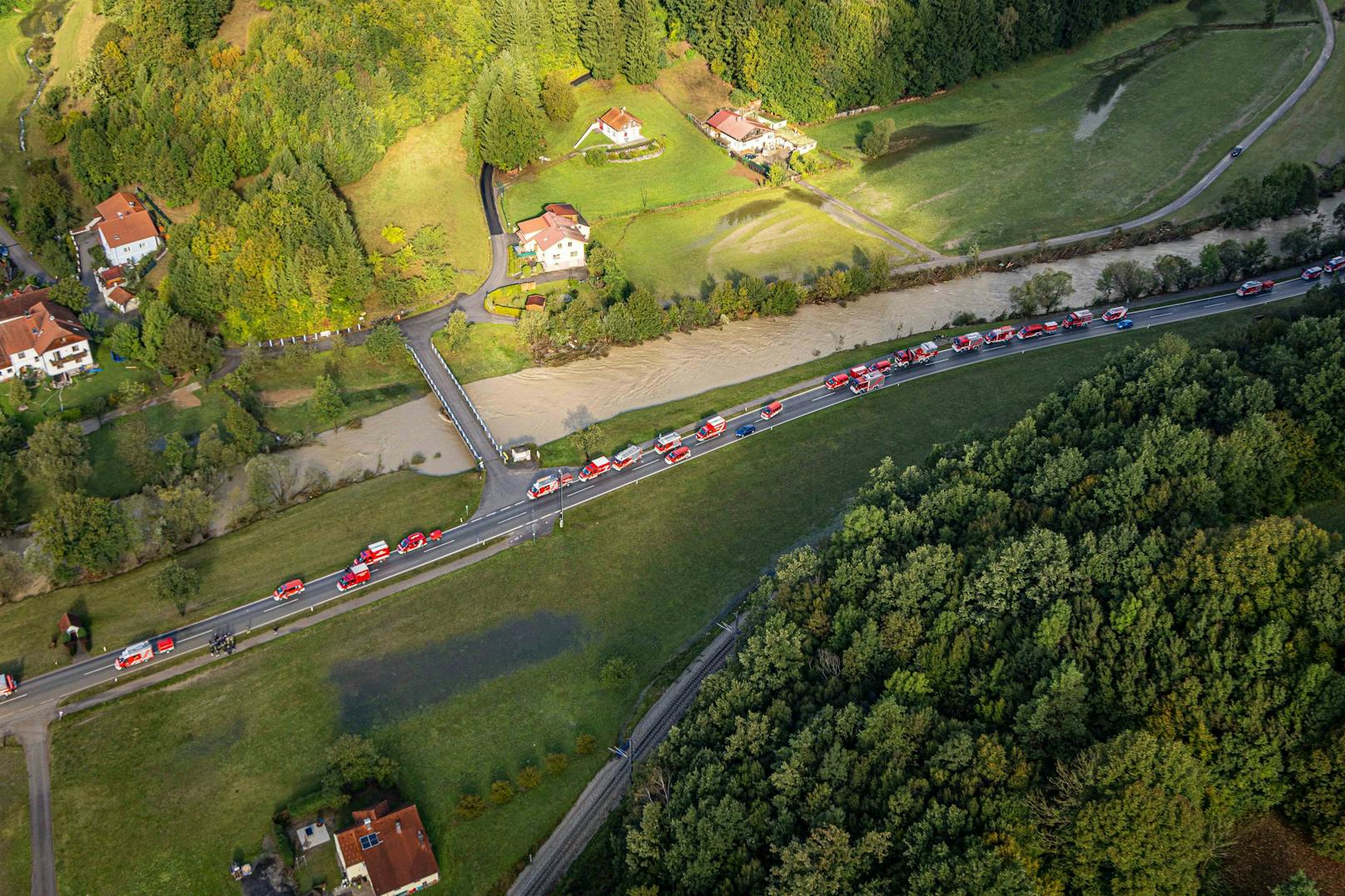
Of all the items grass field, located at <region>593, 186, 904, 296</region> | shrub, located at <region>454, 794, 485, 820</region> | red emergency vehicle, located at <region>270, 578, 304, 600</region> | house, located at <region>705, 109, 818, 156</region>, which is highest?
house, located at <region>705, 109, 818, 156</region>

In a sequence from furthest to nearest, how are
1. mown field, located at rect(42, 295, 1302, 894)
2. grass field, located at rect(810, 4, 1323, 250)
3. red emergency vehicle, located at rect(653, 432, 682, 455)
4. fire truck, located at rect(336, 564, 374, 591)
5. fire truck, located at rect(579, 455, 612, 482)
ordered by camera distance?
grass field, located at rect(810, 4, 1323, 250)
red emergency vehicle, located at rect(653, 432, 682, 455)
fire truck, located at rect(579, 455, 612, 482)
fire truck, located at rect(336, 564, 374, 591)
mown field, located at rect(42, 295, 1302, 894)

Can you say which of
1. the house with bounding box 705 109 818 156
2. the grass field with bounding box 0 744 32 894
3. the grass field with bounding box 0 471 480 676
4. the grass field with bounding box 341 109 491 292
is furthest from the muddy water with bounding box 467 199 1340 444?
the grass field with bounding box 0 744 32 894

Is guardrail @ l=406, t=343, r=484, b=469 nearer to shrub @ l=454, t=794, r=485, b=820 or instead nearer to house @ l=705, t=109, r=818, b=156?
shrub @ l=454, t=794, r=485, b=820

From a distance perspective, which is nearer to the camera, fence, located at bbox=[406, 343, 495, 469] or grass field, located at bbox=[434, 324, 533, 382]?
fence, located at bbox=[406, 343, 495, 469]

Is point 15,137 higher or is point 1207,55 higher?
point 15,137

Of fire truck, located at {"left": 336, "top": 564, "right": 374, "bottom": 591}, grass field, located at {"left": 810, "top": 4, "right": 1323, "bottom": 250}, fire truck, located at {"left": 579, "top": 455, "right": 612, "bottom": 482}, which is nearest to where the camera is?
fire truck, located at {"left": 336, "top": 564, "right": 374, "bottom": 591}

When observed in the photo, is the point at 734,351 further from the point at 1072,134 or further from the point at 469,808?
the point at 1072,134

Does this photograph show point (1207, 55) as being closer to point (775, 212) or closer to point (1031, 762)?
point (775, 212)

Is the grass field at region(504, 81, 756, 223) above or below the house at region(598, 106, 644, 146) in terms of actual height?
below

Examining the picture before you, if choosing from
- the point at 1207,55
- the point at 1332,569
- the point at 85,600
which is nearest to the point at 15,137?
the point at 85,600
